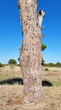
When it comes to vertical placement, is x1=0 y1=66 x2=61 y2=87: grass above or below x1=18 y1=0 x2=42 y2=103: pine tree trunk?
below

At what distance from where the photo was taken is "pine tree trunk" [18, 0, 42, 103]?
575 centimetres

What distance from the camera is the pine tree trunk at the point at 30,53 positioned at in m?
5.75

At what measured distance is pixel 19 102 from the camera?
5746 millimetres

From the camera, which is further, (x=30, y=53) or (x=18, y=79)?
(x=18, y=79)

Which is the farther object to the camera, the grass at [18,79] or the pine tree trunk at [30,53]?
the grass at [18,79]

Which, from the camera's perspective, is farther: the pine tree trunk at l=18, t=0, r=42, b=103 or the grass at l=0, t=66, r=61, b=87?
the grass at l=0, t=66, r=61, b=87

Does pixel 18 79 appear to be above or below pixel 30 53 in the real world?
below

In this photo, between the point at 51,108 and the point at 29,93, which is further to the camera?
the point at 29,93

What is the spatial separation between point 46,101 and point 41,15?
11.9 ft

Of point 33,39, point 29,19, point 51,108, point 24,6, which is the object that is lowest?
point 51,108

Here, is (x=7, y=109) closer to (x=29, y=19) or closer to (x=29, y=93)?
(x=29, y=93)

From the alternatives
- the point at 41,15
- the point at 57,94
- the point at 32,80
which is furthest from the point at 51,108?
the point at 41,15

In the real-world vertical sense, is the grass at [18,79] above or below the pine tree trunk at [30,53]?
below

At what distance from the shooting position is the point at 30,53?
5793 millimetres
